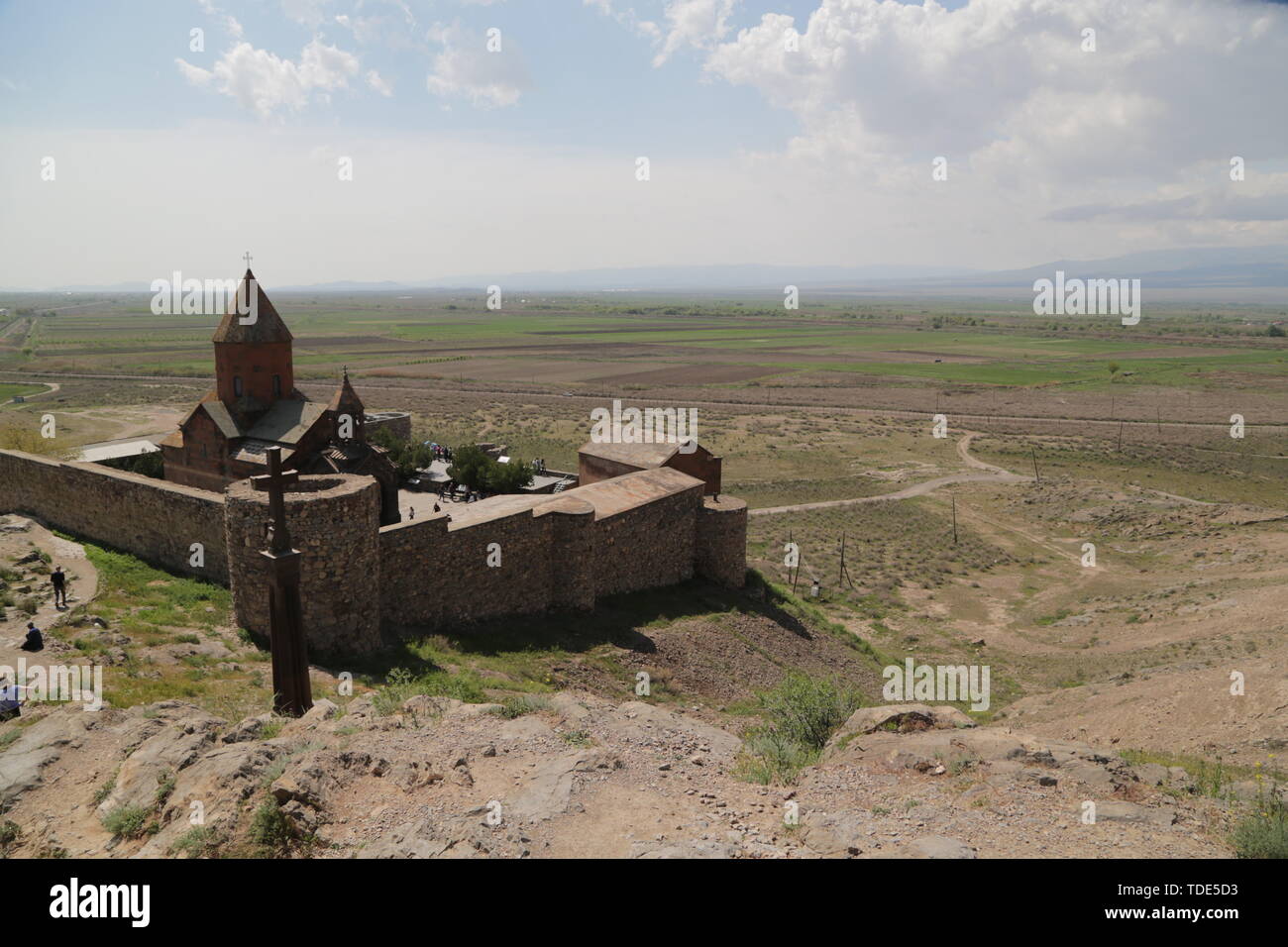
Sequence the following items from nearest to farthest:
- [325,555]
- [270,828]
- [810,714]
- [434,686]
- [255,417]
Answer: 1. [270,828]
2. [810,714]
3. [434,686]
4. [325,555]
5. [255,417]

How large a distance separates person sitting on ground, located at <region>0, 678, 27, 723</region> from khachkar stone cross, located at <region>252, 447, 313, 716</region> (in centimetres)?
264

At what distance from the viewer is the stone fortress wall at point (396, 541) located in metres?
11.8

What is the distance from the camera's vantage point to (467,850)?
555 centimetres

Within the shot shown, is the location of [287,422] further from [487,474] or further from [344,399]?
[487,474]

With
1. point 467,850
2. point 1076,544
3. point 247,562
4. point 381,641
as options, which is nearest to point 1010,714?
point 381,641

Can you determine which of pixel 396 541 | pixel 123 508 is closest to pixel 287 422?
pixel 123 508

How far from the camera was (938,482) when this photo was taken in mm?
39938

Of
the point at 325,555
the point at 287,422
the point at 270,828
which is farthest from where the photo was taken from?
the point at 287,422

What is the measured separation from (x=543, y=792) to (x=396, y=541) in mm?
7243

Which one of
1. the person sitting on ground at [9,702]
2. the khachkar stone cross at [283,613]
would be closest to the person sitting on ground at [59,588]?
the person sitting on ground at [9,702]

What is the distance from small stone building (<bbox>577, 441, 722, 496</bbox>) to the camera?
70.0 ft

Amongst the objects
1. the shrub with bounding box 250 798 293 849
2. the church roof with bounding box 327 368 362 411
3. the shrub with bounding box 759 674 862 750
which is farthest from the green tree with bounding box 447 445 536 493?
the shrub with bounding box 250 798 293 849

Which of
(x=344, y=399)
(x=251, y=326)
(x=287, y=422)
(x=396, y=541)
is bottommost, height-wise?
(x=396, y=541)
